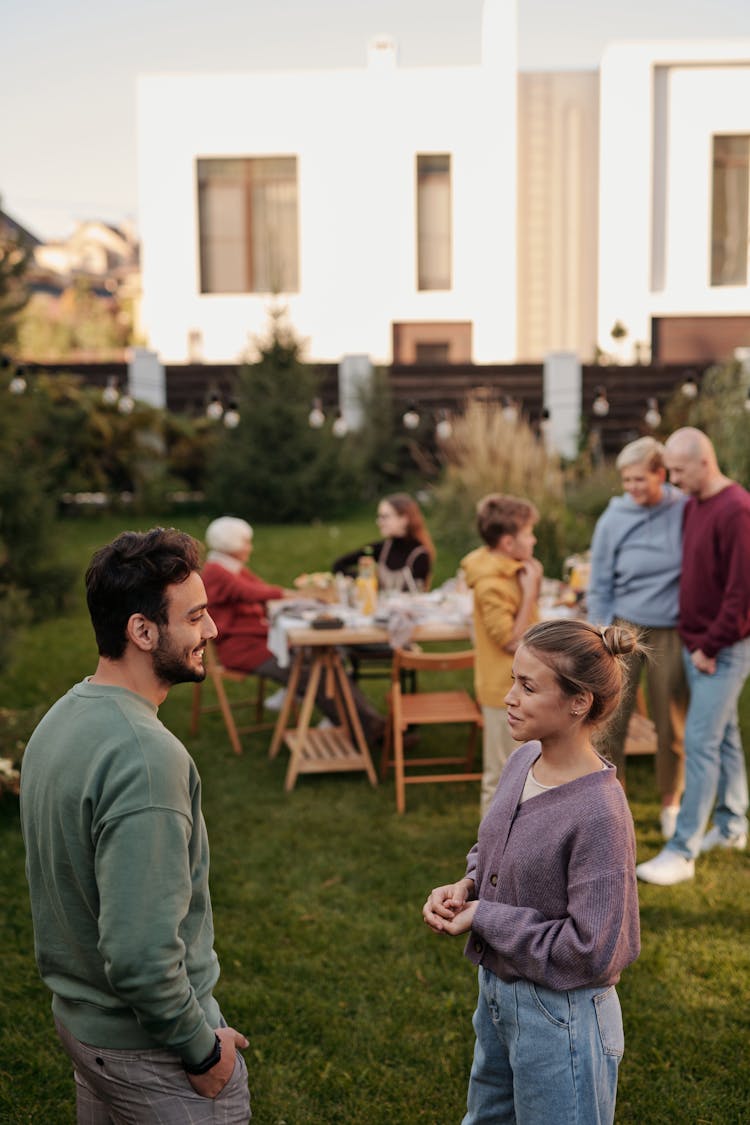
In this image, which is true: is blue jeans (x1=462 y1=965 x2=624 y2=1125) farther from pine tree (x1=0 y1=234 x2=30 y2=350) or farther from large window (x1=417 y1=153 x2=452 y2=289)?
large window (x1=417 y1=153 x2=452 y2=289)

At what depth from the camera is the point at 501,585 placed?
16.6 feet

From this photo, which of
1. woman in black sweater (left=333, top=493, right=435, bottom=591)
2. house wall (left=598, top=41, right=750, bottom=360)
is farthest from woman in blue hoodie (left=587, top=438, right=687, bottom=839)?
house wall (left=598, top=41, right=750, bottom=360)

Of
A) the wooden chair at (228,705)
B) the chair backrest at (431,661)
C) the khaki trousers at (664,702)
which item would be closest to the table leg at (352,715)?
the chair backrest at (431,661)

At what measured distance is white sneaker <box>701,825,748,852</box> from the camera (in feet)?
16.5

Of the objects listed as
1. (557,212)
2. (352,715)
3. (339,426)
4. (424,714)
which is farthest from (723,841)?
(557,212)

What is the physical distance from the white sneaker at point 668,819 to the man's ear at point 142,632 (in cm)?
386

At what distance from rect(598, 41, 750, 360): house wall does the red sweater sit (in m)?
14.0

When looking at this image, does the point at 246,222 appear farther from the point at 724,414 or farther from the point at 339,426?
the point at 724,414

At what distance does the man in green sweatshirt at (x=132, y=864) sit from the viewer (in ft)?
5.75

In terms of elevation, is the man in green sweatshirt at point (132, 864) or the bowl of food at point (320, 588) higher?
the man in green sweatshirt at point (132, 864)

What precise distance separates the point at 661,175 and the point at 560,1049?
1955 cm

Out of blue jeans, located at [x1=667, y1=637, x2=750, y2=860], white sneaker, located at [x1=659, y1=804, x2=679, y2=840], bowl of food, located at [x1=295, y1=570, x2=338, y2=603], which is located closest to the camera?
blue jeans, located at [x1=667, y1=637, x2=750, y2=860]

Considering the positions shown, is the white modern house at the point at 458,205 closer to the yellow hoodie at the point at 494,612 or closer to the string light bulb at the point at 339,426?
the string light bulb at the point at 339,426

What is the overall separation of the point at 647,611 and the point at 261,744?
Result: 2905 mm
